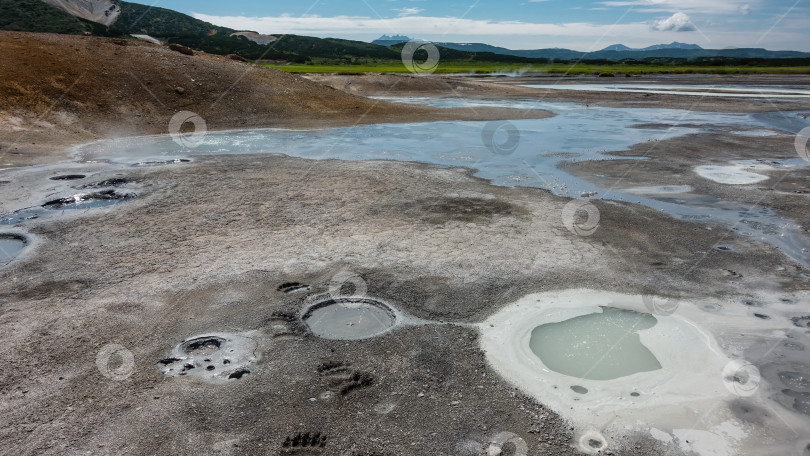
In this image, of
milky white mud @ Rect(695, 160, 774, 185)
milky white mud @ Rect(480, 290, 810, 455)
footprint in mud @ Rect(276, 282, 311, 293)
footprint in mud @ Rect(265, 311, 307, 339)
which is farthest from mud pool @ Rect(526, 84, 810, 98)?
footprint in mud @ Rect(265, 311, 307, 339)

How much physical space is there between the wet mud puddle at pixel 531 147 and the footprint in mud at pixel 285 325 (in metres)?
8.27

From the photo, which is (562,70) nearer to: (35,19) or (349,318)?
(35,19)

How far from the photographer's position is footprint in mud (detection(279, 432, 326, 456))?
4406 mm

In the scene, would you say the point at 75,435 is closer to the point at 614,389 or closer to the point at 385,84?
the point at 614,389

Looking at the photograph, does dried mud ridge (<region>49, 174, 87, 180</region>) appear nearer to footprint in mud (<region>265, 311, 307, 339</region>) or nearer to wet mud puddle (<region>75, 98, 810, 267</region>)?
wet mud puddle (<region>75, 98, 810, 267</region>)

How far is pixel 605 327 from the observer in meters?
6.50

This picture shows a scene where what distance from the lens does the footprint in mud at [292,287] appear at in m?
7.37

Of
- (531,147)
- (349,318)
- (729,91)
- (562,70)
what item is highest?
(562,70)

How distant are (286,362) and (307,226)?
4728mm

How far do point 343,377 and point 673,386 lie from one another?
3448mm

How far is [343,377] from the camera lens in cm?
542

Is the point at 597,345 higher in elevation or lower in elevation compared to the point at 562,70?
lower

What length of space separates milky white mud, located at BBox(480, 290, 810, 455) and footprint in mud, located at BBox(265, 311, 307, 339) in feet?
7.47

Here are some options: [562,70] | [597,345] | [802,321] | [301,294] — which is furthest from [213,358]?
[562,70]
